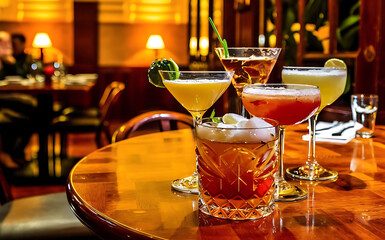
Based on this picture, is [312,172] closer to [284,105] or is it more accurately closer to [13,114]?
[284,105]

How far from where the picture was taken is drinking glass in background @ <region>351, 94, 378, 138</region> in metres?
1.62

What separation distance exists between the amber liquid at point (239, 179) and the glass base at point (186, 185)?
14 centimetres

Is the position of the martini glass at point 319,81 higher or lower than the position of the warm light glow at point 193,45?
lower

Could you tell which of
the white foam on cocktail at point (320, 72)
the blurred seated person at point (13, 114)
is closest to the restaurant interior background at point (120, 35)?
the blurred seated person at point (13, 114)

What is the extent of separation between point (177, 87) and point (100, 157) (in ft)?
1.17

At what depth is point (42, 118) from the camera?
3857 millimetres

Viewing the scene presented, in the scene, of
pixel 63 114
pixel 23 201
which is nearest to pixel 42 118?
pixel 63 114

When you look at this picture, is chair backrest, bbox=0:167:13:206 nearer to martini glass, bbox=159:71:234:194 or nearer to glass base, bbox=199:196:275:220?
martini glass, bbox=159:71:234:194

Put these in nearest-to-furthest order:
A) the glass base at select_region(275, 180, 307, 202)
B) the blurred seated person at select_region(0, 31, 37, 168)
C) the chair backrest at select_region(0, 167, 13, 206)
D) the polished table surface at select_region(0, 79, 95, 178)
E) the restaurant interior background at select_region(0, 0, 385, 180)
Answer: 1. the glass base at select_region(275, 180, 307, 202)
2. the chair backrest at select_region(0, 167, 13, 206)
3. the polished table surface at select_region(0, 79, 95, 178)
4. the blurred seated person at select_region(0, 31, 37, 168)
5. the restaurant interior background at select_region(0, 0, 385, 180)

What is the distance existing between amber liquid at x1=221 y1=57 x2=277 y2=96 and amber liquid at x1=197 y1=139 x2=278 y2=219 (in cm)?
30

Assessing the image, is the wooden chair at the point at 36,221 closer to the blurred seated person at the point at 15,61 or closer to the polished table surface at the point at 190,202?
the polished table surface at the point at 190,202

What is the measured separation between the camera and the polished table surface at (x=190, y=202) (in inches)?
28.1

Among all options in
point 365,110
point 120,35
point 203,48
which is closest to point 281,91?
point 365,110

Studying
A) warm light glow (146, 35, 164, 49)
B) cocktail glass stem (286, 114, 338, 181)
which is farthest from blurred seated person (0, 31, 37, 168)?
cocktail glass stem (286, 114, 338, 181)
